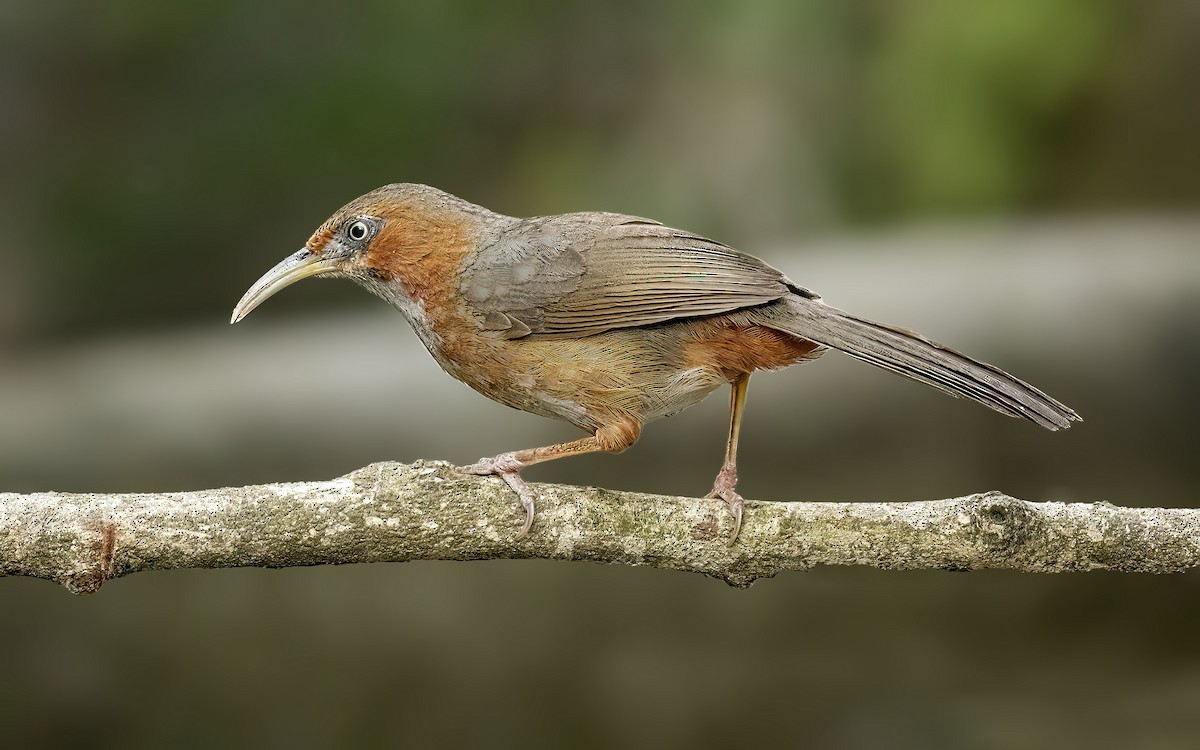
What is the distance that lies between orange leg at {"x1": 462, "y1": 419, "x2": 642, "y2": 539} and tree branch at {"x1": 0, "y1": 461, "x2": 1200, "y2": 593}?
1.4 inches

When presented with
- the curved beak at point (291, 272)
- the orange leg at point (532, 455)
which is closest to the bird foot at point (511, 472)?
the orange leg at point (532, 455)

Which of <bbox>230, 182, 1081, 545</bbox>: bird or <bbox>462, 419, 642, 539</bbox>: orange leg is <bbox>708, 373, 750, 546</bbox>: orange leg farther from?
<bbox>462, 419, 642, 539</bbox>: orange leg

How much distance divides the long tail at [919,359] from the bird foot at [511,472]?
2.51 ft

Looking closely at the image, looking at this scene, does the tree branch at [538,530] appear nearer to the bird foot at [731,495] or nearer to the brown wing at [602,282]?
the bird foot at [731,495]

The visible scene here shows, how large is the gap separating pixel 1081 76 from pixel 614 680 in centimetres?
467

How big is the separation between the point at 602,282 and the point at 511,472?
621 millimetres

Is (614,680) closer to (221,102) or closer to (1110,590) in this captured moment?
(1110,590)

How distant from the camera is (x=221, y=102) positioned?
6875mm

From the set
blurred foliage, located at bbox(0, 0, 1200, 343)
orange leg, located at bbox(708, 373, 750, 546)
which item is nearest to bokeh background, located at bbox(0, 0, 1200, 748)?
blurred foliage, located at bbox(0, 0, 1200, 343)

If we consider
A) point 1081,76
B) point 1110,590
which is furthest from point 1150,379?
point 1081,76

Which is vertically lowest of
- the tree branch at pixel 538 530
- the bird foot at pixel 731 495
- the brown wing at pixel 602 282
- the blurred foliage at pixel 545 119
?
the tree branch at pixel 538 530

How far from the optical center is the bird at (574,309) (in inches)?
122

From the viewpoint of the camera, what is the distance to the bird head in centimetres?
313

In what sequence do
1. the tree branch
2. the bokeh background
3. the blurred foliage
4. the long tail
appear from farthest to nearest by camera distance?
the blurred foliage < the bokeh background < the long tail < the tree branch
